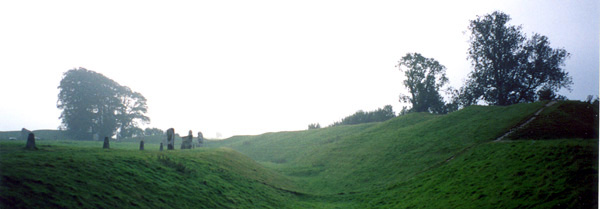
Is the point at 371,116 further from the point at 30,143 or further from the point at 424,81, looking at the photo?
the point at 30,143

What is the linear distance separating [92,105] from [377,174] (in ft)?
168

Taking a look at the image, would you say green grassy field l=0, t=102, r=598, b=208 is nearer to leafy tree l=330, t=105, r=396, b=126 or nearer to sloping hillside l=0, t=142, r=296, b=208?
sloping hillside l=0, t=142, r=296, b=208

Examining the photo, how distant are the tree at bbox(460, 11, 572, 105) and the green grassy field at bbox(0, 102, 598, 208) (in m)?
16.5

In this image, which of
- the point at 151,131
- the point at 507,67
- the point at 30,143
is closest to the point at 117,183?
the point at 30,143

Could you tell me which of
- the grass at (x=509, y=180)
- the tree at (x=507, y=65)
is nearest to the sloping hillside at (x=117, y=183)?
the grass at (x=509, y=180)

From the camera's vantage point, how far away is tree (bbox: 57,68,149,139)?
1853 inches

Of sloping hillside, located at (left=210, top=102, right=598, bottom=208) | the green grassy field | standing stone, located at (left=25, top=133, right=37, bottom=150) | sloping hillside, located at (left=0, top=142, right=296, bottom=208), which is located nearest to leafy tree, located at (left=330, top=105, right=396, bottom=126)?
sloping hillside, located at (left=210, top=102, right=598, bottom=208)

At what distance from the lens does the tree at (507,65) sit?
3931cm

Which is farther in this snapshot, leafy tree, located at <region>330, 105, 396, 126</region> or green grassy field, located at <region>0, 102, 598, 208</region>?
leafy tree, located at <region>330, 105, 396, 126</region>

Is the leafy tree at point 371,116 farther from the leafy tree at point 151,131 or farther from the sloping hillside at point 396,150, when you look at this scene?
the leafy tree at point 151,131

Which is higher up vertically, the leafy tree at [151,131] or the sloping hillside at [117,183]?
the leafy tree at [151,131]

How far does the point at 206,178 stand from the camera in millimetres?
14562

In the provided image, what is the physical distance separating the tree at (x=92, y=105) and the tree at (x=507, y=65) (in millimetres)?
63278

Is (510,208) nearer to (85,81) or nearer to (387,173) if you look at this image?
(387,173)
